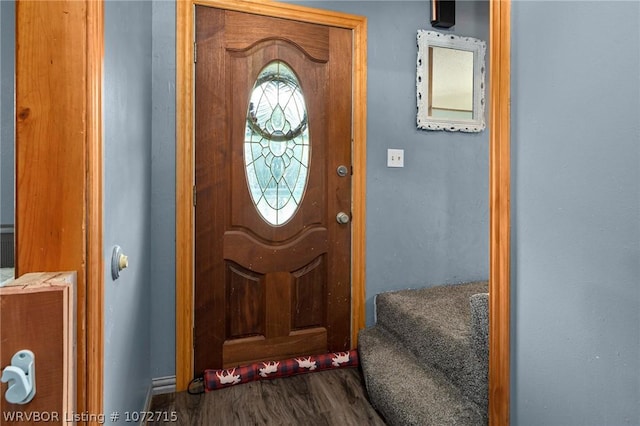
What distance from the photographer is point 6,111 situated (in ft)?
3.76

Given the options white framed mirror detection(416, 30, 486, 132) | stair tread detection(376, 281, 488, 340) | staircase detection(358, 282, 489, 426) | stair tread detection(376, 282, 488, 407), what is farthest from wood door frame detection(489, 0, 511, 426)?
white framed mirror detection(416, 30, 486, 132)

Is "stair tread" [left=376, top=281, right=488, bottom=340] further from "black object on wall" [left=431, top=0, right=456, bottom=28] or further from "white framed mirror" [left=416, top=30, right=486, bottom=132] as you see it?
"black object on wall" [left=431, top=0, right=456, bottom=28]

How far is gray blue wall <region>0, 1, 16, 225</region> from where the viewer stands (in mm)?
1054

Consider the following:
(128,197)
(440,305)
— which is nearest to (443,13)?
(440,305)

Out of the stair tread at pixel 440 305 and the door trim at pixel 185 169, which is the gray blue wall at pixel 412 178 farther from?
the door trim at pixel 185 169

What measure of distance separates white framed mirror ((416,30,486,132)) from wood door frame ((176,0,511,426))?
406 mm

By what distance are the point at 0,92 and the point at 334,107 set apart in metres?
1.50

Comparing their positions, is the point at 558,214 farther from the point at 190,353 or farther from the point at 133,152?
the point at 190,353

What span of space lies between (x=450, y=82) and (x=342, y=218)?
114 cm

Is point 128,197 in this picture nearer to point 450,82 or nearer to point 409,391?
point 409,391

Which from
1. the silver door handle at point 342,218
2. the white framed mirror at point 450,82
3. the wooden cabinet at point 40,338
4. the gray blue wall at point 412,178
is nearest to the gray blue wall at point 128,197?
the wooden cabinet at point 40,338

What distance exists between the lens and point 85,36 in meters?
0.77

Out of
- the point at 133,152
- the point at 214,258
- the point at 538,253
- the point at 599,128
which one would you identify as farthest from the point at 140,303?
the point at 599,128

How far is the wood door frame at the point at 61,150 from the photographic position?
2.43 ft
